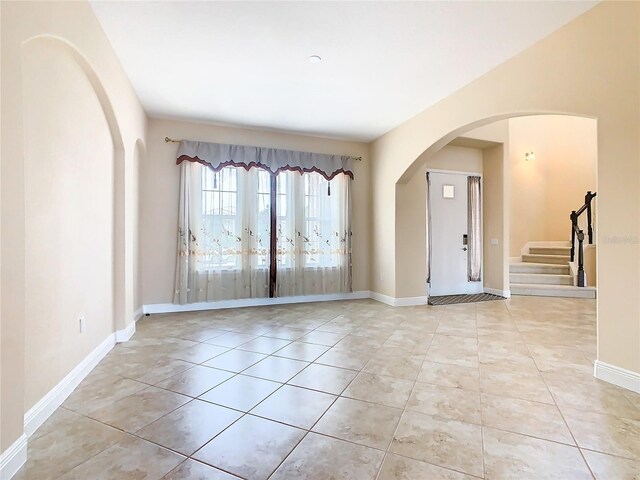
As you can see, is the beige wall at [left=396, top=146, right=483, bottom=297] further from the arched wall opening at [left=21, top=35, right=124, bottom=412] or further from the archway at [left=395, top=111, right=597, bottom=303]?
the arched wall opening at [left=21, top=35, right=124, bottom=412]

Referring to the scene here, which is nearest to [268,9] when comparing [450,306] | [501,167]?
[450,306]

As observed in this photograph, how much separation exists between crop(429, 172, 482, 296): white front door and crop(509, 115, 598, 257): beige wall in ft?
7.83

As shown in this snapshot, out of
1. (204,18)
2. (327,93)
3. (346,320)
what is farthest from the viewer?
(346,320)

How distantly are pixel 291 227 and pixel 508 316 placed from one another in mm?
3296

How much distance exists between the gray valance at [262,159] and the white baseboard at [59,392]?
8.93ft

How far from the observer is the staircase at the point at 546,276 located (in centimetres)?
558

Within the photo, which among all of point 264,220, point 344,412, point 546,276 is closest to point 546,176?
point 546,276

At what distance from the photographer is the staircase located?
558cm

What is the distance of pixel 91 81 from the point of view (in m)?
2.49

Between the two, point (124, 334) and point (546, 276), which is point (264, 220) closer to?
point (124, 334)

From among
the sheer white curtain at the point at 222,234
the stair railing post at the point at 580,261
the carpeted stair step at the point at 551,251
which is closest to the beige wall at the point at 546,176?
the carpeted stair step at the point at 551,251

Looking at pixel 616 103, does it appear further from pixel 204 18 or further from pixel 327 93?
pixel 204 18

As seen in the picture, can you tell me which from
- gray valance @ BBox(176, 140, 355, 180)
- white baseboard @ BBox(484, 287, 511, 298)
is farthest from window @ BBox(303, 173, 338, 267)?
white baseboard @ BBox(484, 287, 511, 298)

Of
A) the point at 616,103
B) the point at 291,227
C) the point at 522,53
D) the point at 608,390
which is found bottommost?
the point at 608,390
